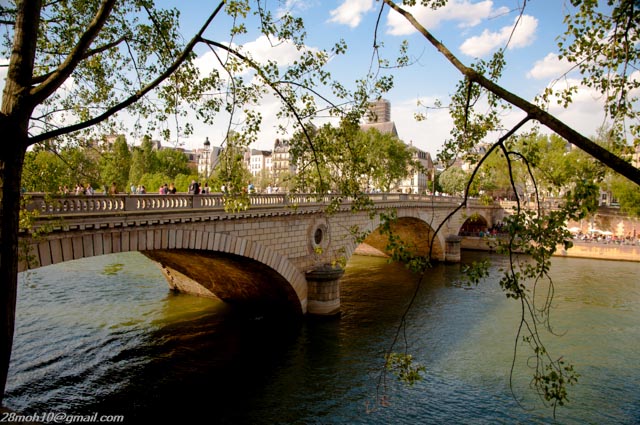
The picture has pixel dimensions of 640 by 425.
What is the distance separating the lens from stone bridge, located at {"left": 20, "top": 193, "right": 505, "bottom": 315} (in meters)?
10.6

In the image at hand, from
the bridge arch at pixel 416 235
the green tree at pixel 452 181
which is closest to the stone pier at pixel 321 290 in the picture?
the bridge arch at pixel 416 235

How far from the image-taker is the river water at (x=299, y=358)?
39.9ft

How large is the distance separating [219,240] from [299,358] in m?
4.65

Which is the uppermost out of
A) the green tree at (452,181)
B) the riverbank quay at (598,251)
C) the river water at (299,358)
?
the green tree at (452,181)

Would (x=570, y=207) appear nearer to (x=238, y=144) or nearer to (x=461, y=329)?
(x=238, y=144)

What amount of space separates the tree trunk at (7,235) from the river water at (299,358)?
17.4ft

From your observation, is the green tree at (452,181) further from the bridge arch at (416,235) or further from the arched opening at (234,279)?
the arched opening at (234,279)

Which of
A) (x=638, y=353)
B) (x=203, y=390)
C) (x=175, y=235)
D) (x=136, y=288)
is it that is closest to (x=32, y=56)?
(x=175, y=235)

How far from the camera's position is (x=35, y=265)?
9.71 meters

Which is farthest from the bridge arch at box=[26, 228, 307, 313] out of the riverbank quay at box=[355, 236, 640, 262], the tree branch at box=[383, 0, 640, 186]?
the riverbank quay at box=[355, 236, 640, 262]

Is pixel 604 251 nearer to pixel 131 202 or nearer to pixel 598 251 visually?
pixel 598 251

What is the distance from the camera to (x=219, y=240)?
1530cm

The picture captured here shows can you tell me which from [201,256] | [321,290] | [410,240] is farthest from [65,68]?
[410,240]

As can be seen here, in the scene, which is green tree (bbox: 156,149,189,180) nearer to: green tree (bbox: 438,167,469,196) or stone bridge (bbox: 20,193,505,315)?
green tree (bbox: 438,167,469,196)
